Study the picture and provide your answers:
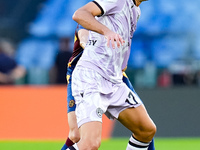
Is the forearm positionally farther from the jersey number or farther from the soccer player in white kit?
the jersey number

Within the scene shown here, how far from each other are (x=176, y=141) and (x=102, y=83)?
4751 mm

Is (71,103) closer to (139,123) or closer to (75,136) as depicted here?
(75,136)

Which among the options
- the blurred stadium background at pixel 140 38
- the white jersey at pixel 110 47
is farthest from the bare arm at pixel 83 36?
the blurred stadium background at pixel 140 38

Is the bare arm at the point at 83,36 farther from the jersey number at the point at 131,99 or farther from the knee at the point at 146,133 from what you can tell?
the knee at the point at 146,133

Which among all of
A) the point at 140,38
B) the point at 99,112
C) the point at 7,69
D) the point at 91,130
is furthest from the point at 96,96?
the point at 140,38

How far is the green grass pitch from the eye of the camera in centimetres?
855

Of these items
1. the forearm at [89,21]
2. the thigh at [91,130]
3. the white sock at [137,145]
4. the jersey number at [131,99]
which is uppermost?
the forearm at [89,21]

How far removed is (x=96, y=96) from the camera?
4.78m

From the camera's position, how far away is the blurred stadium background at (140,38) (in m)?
14.2

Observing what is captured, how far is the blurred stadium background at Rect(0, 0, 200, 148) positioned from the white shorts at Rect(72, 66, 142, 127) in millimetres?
8319

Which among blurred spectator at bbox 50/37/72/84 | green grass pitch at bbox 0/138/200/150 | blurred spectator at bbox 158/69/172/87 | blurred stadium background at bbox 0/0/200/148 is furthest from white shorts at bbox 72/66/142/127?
blurred spectator at bbox 158/69/172/87

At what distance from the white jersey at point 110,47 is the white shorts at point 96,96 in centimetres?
7

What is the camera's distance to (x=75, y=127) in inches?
217

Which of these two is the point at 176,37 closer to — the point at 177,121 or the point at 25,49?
the point at 25,49
